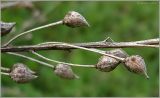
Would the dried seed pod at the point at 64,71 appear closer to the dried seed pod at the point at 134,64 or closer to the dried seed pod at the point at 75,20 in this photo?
the dried seed pod at the point at 75,20

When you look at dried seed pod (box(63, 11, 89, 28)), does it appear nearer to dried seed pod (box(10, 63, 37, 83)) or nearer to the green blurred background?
dried seed pod (box(10, 63, 37, 83))

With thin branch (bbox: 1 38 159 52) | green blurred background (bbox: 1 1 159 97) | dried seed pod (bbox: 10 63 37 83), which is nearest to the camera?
thin branch (bbox: 1 38 159 52)

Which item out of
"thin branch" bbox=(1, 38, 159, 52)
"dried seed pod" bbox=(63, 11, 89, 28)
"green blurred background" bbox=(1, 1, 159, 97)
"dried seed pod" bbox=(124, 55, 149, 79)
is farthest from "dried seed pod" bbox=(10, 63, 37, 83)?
"green blurred background" bbox=(1, 1, 159, 97)

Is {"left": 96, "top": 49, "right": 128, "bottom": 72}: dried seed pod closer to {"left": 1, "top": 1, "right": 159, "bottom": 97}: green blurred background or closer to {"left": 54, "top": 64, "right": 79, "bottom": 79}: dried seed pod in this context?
{"left": 54, "top": 64, "right": 79, "bottom": 79}: dried seed pod

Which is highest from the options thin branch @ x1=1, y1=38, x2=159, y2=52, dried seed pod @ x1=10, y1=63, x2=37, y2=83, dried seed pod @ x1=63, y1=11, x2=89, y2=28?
dried seed pod @ x1=63, y1=11, x2=89, y2=28

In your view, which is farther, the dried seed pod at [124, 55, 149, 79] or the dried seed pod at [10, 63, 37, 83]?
the dried seed pod at [10, 63, 37, 83]

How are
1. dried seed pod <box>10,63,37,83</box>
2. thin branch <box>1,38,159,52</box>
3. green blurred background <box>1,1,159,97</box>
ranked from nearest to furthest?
thin branch <box>1,38,159,52</box> → dried seed pod <box>10,63,37,83</box> → green blurred background <box>1,1,159,97</box>

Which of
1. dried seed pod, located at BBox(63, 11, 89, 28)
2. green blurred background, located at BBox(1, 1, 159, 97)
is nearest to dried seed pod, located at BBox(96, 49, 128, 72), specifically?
dried seed pod, located at BBox(63, 11, 89, 28)

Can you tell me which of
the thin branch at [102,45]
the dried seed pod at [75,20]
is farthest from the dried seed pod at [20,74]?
the dried seed pod at [75,20]

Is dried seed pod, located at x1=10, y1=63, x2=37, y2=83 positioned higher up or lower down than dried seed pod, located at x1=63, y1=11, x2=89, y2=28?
lower down

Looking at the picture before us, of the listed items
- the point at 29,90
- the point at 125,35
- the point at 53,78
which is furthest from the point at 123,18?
the point at 29,90
